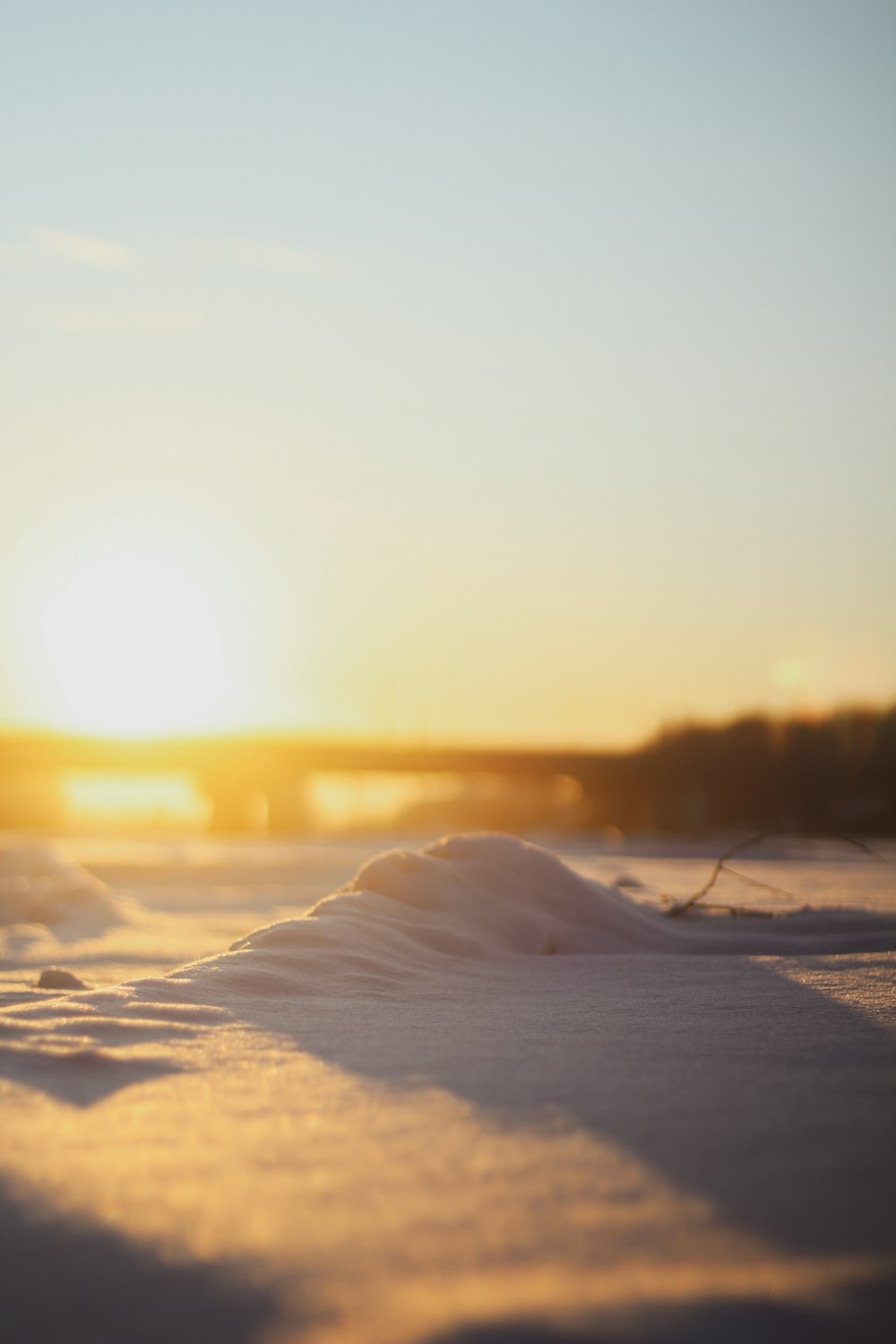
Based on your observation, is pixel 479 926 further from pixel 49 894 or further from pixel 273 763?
pixel 273 763

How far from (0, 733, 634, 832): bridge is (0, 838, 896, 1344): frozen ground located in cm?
3380

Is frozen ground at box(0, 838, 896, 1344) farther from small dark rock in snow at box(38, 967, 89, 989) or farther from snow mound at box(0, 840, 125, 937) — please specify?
snow mound at box(0, 840, 125, 937)

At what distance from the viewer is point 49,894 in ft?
21.6

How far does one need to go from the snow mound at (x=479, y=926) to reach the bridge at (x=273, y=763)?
3234 cm

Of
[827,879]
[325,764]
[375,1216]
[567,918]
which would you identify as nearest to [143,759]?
[325,764]

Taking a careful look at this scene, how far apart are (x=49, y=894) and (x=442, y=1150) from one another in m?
5.64

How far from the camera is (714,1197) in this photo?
130 centimetres

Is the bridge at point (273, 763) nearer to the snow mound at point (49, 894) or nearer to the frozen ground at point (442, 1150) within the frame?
the snow mound at point (49, 894)

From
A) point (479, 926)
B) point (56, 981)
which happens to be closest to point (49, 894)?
point (56, 981)

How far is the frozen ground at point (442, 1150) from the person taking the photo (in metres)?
1.09

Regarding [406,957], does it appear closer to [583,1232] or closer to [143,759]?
[583,1232]

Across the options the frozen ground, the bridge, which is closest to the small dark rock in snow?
the frozen ground

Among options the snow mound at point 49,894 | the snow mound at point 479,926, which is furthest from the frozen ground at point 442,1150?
the snow mound at point 49,894

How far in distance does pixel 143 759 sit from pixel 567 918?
116 feet
